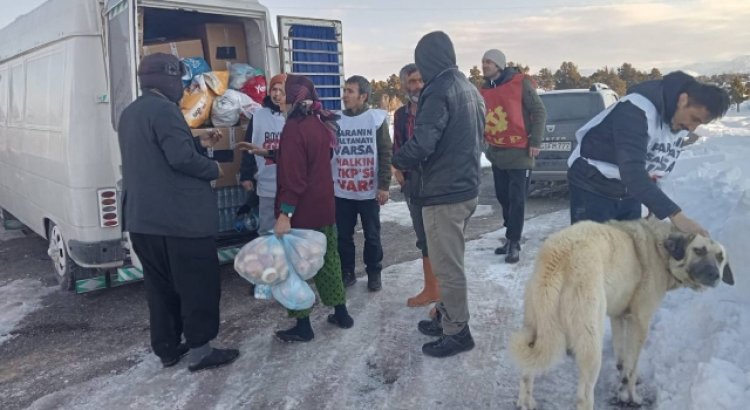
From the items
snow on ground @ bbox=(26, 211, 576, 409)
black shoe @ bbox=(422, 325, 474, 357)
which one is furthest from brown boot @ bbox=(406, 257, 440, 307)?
black shoe @ bbox=(422, 325, 474, 357)

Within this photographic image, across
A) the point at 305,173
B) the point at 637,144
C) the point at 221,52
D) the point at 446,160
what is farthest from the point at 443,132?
the point at 221,52

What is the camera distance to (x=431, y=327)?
169 inches

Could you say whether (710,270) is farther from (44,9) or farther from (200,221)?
(44,9)

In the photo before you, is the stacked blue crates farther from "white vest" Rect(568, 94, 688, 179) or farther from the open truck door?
"white vest" Rect(568, 94, 688, 179)

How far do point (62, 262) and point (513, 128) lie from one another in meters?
4.91

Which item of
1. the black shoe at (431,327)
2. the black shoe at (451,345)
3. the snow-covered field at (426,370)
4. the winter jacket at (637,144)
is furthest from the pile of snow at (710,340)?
the black shoe at (431,327)

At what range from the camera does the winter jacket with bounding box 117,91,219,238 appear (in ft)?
11.4

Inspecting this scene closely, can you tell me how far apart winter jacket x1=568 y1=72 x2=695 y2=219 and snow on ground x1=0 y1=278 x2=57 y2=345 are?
4.93m

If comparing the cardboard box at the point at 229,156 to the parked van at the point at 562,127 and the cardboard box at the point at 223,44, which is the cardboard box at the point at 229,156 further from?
the parked van at the point at 562,127

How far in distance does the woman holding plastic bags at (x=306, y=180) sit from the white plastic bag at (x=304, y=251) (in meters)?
0.08

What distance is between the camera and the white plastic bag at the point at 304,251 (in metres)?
3.89

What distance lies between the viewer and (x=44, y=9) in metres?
5.44

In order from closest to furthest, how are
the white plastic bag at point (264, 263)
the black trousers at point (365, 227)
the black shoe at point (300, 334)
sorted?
1. the white plastic bag at point (264, 263)
2. the black shoe at point (300, 334)
3. the black trousers at point (365, 227)

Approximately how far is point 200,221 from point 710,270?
10.1ft
